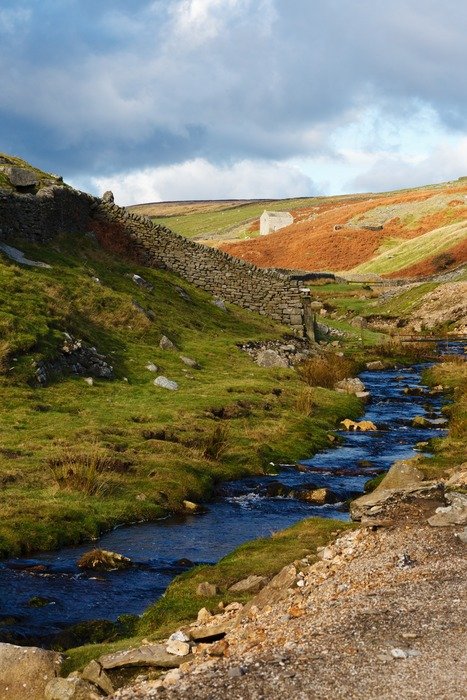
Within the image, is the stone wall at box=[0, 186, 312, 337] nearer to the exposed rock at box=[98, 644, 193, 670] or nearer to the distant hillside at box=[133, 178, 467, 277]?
the exposed rock at box=[98, 644, 193, 670]

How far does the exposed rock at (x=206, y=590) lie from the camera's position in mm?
13609

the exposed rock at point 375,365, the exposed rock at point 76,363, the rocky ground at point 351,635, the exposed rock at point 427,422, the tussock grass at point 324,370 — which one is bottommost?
A: the exposed rock at point 427,422

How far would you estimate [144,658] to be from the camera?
34.1ft

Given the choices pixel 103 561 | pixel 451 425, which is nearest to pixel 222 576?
pixel 103 561

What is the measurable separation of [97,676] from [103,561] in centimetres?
613

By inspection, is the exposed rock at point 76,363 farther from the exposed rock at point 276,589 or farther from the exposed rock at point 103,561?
the exposed rock at point 276,589

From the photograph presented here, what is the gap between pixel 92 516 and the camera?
1861 cm

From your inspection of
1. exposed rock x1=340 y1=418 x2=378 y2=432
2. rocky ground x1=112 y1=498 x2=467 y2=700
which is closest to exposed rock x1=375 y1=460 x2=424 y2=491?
rocky ground x1=112 y1=498 x2=467 y2=700

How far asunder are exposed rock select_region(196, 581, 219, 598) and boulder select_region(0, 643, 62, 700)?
3.31m

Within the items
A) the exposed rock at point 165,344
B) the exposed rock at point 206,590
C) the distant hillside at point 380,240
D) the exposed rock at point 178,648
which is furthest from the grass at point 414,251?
the exposed rock at point 178,648

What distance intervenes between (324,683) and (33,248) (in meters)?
35.3

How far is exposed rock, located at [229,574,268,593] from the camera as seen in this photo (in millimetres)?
13523

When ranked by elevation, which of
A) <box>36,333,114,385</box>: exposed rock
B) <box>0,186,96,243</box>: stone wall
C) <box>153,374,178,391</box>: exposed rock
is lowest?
<box>153,374,178,391</box>: exposed rock

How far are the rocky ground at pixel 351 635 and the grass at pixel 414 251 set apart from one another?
91271 mm
